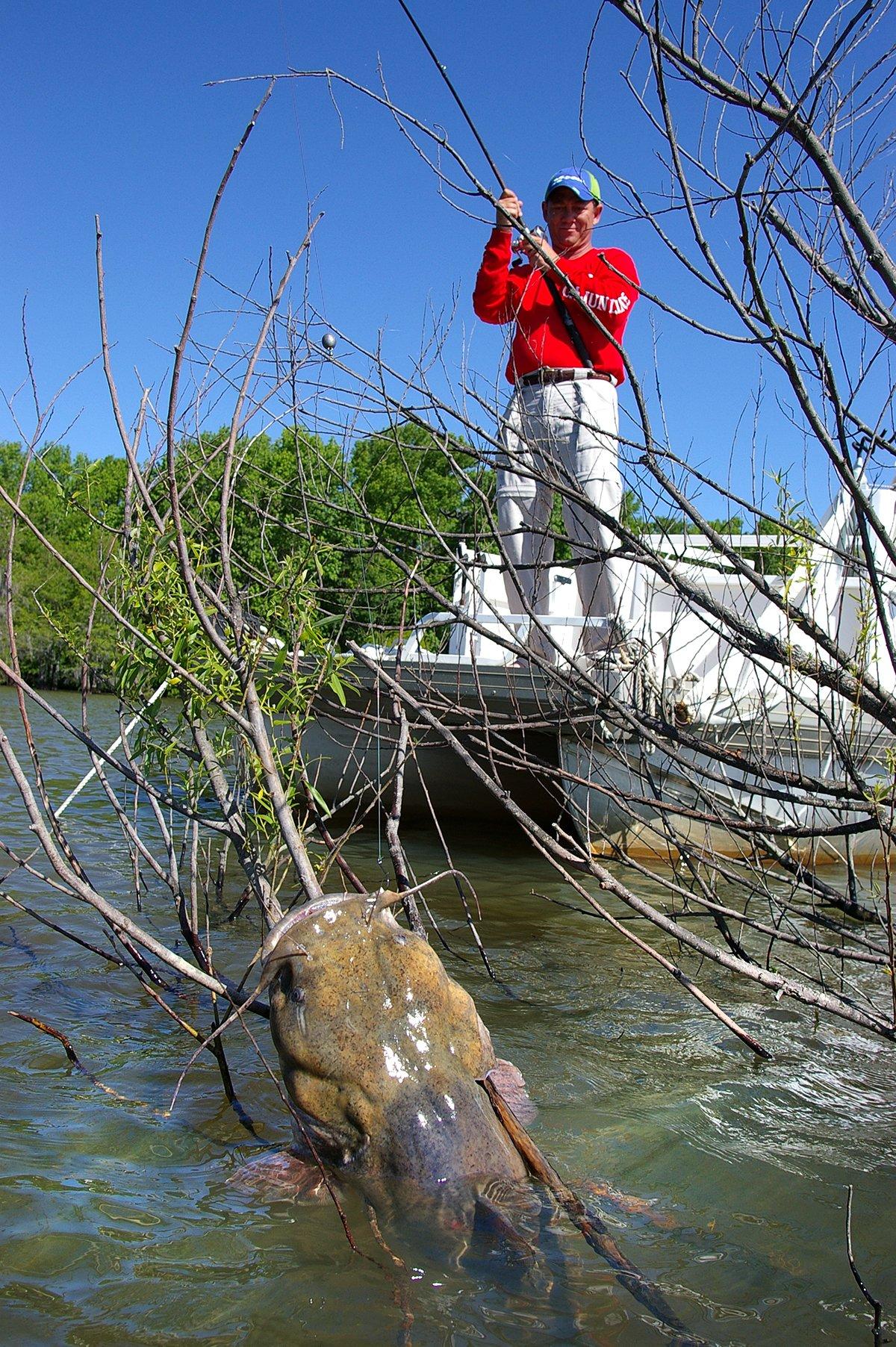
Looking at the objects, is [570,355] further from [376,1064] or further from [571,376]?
[376,1064]

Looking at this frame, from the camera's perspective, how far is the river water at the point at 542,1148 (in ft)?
6.45

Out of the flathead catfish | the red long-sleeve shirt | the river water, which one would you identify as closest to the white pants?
the red long-sleeve shirt

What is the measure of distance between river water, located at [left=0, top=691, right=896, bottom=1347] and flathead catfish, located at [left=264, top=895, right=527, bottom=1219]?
14 centimetres

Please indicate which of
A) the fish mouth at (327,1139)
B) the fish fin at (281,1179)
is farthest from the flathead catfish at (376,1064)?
the fish fin at (281,1179)

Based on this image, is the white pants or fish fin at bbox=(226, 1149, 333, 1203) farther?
the white pants

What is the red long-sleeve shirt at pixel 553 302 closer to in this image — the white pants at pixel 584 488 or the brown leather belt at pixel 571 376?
the brown leather belt at pixel 571 376

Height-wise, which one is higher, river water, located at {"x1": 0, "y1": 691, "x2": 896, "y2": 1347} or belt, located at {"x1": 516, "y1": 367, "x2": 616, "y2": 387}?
belt, located at {"x1": 516, "y1": 367, "x2": 616, "y2": 387}

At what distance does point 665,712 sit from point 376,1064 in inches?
63.3

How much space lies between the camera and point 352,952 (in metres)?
2.17

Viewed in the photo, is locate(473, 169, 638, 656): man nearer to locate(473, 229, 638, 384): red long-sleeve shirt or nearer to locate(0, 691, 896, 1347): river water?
locate(473, 229, 638, 384): red long-sleeve shirt

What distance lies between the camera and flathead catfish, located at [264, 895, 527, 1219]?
6.89ft

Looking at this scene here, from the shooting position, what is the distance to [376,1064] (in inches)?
82.7

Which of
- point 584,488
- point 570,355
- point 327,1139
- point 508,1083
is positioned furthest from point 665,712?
point 570,355

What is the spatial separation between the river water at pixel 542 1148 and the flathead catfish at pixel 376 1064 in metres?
0.14
